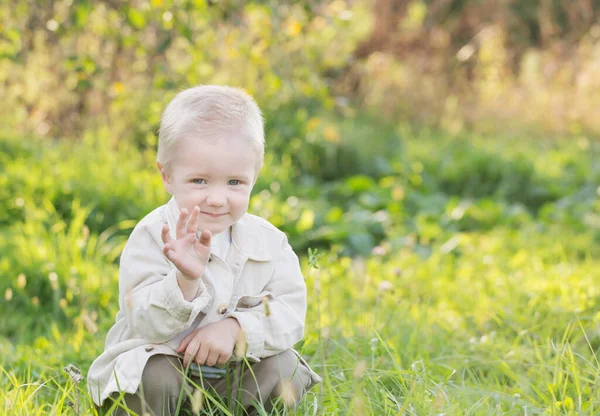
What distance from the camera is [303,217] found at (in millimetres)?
4598

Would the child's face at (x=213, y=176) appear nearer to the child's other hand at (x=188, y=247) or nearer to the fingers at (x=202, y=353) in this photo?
the child's other hand at (x=188, y=247)

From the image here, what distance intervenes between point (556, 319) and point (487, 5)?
353 inches

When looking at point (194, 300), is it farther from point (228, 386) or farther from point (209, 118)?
point (209, 118)

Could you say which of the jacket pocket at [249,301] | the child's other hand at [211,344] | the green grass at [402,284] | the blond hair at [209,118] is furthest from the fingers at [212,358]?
the blond hair at [209,118]

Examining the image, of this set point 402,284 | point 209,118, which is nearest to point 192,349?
point 209,118

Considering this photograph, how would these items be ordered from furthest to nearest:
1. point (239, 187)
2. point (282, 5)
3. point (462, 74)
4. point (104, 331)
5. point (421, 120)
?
point (462, 74) < point (421, 120) < point (282, 5) < point (104, 331) < point (239, 187)

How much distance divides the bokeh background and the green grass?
14mm

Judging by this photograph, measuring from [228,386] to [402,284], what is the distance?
6.18ft

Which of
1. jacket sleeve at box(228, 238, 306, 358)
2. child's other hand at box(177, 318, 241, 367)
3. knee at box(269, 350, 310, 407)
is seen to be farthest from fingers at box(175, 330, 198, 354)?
knee at box(269, 350, 310, 407)

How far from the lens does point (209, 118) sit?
6.50ft

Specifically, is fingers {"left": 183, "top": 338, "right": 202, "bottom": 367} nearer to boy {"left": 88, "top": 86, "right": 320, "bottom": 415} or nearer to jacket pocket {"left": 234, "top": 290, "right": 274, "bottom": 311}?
boy {"left": 88, "top": 86, "right": 320, "bottom": 415}

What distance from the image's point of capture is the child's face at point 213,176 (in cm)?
197

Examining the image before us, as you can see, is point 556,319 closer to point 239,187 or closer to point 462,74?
point 239,187

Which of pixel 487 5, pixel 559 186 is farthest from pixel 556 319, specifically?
pixel 487 5
